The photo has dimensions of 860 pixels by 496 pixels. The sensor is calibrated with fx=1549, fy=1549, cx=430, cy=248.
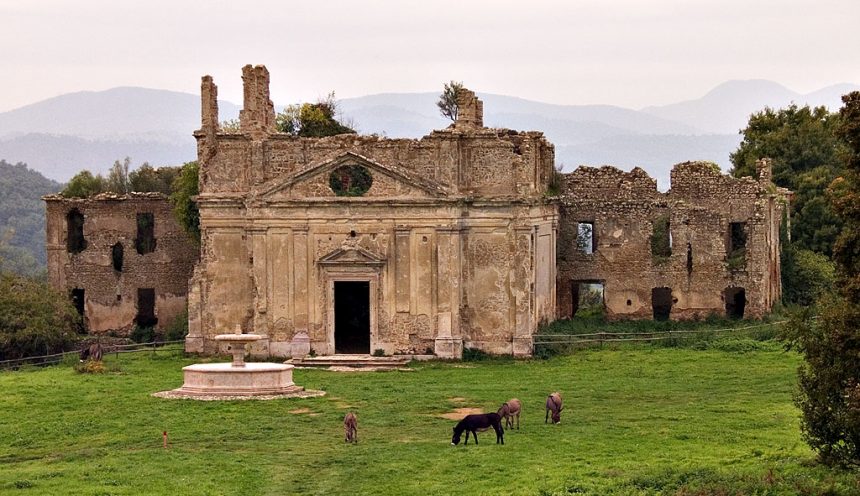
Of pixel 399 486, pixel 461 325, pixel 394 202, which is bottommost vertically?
pixel 399 486

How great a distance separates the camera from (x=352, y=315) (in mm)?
47594

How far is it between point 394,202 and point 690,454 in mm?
17618

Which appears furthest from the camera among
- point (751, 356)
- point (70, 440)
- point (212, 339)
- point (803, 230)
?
point (803, 230)

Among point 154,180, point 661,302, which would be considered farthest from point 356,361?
point 154,180

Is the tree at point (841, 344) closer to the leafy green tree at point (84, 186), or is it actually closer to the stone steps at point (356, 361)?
the stone steps at point (356, 361)

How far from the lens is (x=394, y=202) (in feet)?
148

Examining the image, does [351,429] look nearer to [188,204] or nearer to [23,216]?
[188,204]

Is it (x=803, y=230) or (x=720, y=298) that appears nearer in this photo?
(x=720, y=298)

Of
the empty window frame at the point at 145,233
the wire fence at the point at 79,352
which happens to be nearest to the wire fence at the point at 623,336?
the wire fence at the point at 79,352

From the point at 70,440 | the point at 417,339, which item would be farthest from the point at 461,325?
the point at 70,440

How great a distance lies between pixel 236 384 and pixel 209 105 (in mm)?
12468

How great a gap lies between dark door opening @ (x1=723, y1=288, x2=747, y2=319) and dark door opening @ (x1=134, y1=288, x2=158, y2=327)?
2040cm

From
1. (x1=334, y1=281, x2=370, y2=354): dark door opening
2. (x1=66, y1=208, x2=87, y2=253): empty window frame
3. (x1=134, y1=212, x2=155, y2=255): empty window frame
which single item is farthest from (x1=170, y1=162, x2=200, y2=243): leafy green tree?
(x1=334, y1=281, x2=370, y2=354): dark door opening

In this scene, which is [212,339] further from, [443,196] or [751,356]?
[751,356]
